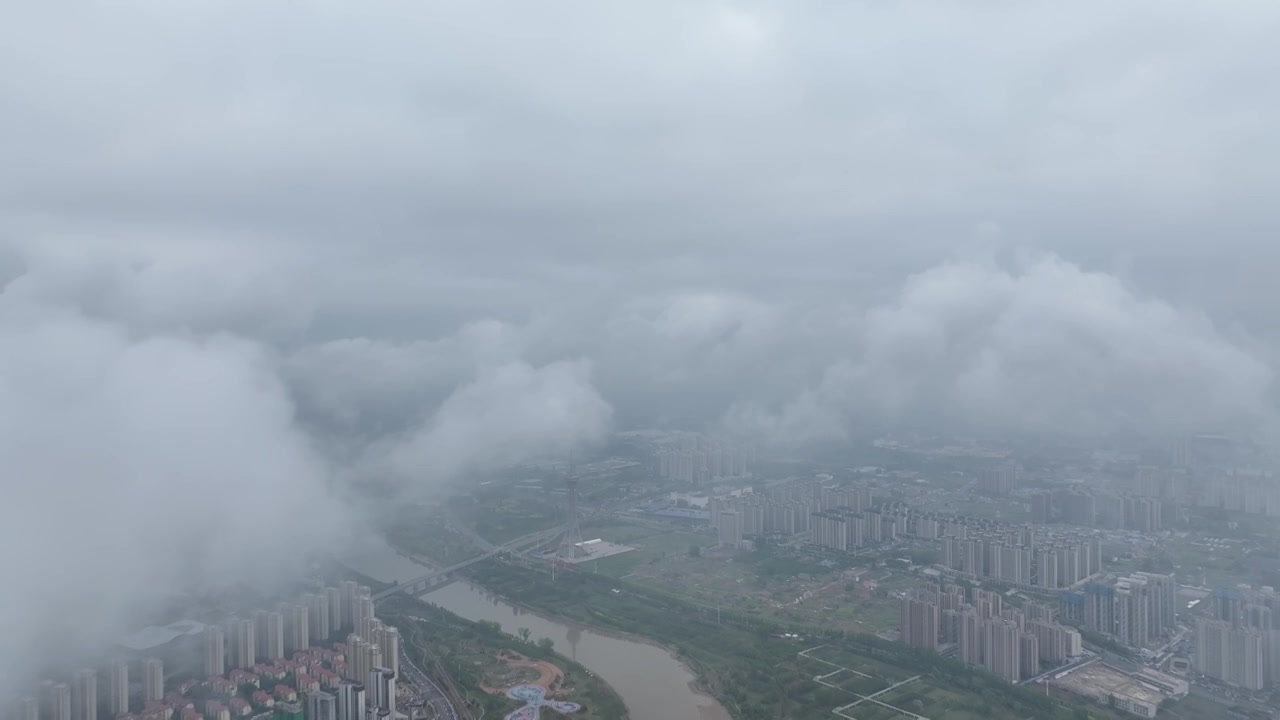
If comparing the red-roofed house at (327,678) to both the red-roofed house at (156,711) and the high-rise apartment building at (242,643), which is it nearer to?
the high-rise apartment building at (242,643)

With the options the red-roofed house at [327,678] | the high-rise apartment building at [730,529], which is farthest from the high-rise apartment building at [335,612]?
the high-rise apartment building at [730,529]

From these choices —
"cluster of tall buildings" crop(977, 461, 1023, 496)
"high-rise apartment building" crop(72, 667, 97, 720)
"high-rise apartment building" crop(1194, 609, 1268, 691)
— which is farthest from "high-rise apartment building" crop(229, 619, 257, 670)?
"cluster of tall buildings" crop(977, 461, 1023, 496)

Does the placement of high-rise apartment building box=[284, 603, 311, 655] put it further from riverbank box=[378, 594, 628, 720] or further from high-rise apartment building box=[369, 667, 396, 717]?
high-rise apartment building box=[369, 667, 396, 717]

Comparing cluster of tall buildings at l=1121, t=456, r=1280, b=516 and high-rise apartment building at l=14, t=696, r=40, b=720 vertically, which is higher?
cluster of tall buildings at l=1121, t=456, r=1280, b=516

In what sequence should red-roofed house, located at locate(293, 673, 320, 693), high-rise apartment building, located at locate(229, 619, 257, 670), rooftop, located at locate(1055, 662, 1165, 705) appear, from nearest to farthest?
red-roofed house, located at locate(293, 673, 320, 693) → rooftop, located at locate(1055, 662, 1165, 705) → high-rise apartment building, located at locate(229, 619, 257, 670)

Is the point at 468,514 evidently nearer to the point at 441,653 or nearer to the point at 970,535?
the point at 441,653

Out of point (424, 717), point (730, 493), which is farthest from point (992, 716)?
point (730, 493)
